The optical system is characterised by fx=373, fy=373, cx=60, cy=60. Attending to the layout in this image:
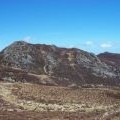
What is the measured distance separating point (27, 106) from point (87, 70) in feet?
175

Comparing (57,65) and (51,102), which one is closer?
(51,102)

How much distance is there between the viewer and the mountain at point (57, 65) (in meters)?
94.3

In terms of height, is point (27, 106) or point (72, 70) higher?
point (72, 70)

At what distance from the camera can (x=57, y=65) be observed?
4006 inches

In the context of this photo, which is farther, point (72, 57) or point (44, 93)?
point (72, 57)

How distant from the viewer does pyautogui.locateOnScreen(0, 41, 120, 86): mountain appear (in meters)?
94.3

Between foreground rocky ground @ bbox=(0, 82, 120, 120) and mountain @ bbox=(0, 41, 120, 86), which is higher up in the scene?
mountain @ bbox=(0, 41, 120, 86)

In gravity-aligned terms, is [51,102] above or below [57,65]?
below

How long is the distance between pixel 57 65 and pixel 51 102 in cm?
4641

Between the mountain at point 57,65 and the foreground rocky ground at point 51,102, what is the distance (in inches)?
932

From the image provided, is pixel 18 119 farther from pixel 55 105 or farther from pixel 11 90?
pixel 11 90

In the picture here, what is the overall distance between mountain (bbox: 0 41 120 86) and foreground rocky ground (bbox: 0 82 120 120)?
77.7ft

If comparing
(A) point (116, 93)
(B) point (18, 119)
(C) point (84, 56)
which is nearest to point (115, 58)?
(C) point (84, 56)

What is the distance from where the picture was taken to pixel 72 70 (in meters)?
100
